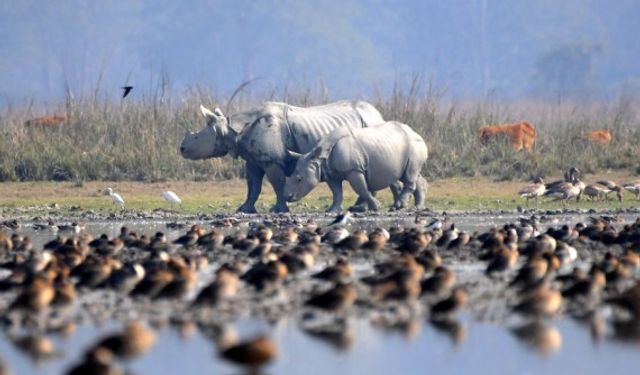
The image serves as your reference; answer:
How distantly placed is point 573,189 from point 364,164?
140 inches

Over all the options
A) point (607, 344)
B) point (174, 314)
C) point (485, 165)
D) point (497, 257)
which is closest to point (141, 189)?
point (485, 165)

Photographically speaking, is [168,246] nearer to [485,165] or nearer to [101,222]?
[101,222]

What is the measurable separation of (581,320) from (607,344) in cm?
93

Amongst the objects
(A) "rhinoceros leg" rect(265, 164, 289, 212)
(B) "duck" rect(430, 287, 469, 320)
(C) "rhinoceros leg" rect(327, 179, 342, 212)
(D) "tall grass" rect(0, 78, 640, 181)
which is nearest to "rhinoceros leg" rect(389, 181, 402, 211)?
(C) "rhinoceros leg" rect(327, 179, 342, 212)

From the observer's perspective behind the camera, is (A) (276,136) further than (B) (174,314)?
Yes

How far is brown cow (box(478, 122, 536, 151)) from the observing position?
33344mm

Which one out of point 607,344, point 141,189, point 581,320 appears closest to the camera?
point 607,344

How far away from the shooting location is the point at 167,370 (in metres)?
12.5

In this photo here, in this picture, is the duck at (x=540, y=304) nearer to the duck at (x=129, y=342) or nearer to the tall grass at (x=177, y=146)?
the duck at (x=129, y=342)

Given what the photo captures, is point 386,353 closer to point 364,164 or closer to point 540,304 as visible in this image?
point 540,304

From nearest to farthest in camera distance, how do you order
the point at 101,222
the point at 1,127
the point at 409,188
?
the point at 101,222 → the point at 409,188 → the point at 1,127

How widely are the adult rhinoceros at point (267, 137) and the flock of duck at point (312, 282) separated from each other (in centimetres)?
678

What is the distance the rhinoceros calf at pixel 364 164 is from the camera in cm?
2678

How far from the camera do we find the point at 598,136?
112 ft
